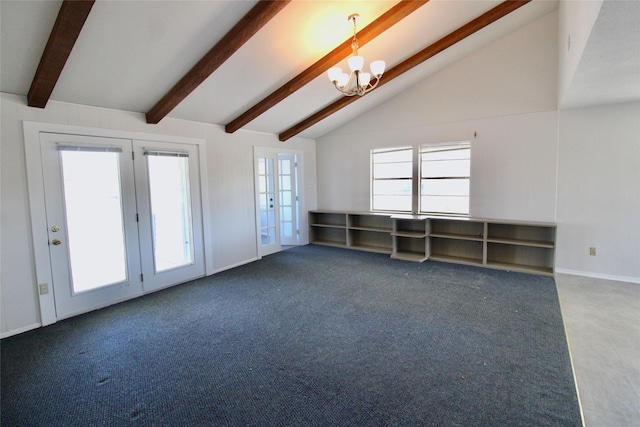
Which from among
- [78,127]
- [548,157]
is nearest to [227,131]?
[78,127]

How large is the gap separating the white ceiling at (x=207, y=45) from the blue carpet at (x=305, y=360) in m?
2.47

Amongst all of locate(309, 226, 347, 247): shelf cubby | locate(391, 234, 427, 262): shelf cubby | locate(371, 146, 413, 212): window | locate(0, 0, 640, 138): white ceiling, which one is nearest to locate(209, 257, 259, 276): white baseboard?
locate(309, 226, 347, 247): shelf cubby

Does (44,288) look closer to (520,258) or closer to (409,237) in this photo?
(409,237)

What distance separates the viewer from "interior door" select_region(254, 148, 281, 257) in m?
5.86

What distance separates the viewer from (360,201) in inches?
266

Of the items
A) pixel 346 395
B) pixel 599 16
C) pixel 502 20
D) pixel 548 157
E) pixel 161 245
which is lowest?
pixel 346 395

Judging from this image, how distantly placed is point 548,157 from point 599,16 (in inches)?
127

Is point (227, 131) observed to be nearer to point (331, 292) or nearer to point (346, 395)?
point (331, 292)

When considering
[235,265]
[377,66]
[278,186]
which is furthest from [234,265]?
[377,66]

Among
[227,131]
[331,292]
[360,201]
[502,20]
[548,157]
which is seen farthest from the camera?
[360,201]

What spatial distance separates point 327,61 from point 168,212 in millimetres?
3008

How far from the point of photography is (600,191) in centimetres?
436

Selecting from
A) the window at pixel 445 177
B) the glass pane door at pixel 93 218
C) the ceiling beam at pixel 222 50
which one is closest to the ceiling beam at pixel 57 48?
the glass pane door at pixel 93 218

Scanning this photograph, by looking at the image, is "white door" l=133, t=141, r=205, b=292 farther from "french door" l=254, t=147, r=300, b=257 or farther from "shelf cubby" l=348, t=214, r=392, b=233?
"shelf cubby" l=348, t=214, r=392, b=233
